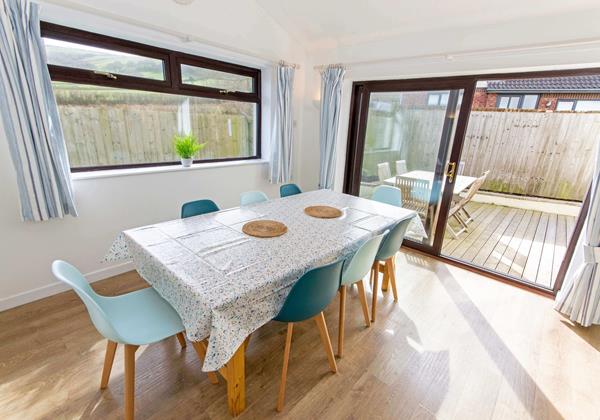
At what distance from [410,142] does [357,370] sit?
2546 millimetres

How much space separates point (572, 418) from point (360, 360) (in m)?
1.11

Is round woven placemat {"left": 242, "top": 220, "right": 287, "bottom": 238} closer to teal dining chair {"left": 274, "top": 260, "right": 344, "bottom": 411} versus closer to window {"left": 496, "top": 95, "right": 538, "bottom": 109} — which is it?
teal dining chair {"left": 274, "top": 260, "right": 344, "bottom": 411}

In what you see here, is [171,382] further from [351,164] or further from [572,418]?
[351,164]

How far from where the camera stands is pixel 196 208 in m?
2.07

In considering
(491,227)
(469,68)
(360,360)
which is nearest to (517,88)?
(491,227)

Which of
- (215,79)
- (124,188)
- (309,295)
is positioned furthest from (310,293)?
(215,79)

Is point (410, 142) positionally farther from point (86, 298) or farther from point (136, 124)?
point (86, 298)

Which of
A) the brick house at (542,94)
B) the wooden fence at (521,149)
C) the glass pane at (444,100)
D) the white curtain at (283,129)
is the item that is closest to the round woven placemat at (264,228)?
the white curtain at (283,129)

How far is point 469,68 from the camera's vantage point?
8.16 feet

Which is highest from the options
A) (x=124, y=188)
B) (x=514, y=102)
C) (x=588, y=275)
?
(x=514, y=102)

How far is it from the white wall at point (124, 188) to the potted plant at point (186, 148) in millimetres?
126

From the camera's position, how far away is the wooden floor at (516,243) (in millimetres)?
2992

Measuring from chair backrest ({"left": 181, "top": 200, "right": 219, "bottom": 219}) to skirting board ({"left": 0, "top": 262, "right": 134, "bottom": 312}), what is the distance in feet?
3.66

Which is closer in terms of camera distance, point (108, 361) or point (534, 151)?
point (108, 361)
